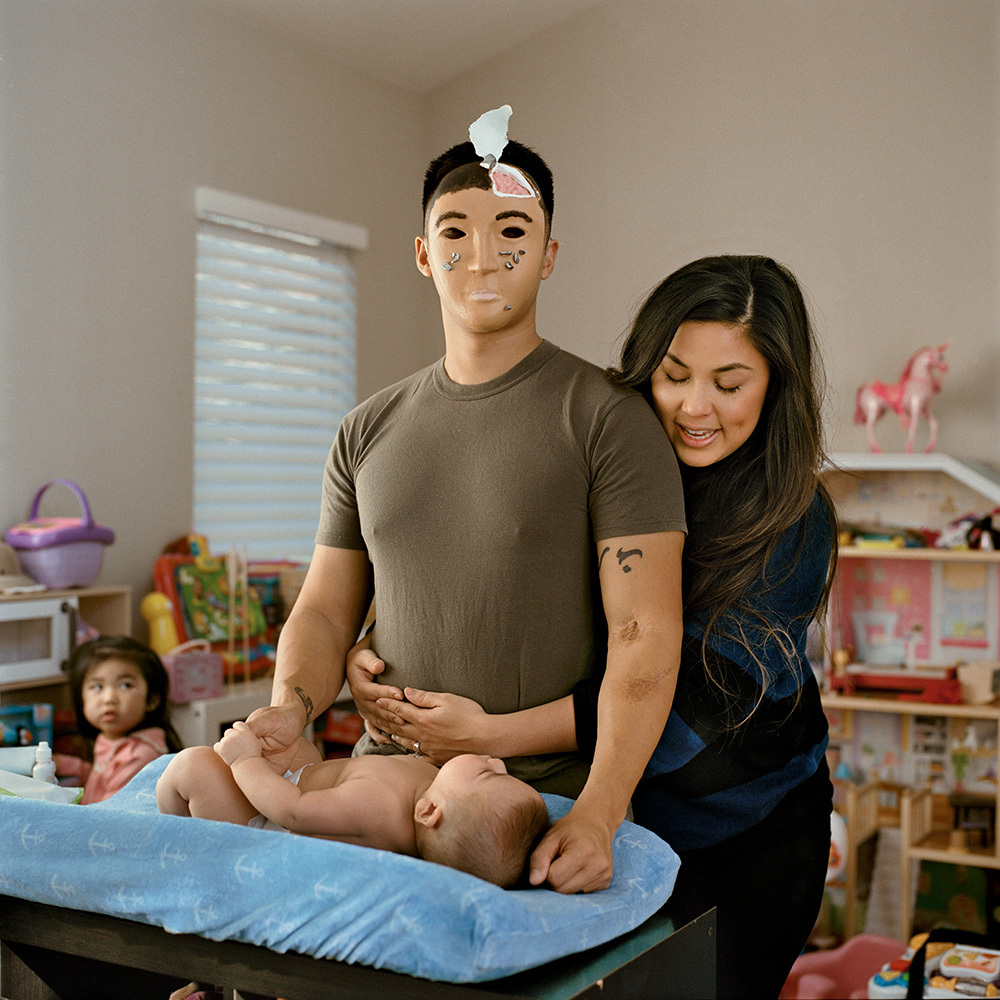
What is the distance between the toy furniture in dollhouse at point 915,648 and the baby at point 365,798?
5.29ft

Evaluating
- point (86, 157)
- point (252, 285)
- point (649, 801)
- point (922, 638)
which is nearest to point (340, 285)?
point (252, 285)

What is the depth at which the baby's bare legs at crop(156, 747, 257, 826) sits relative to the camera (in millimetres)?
782

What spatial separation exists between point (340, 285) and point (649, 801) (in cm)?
228

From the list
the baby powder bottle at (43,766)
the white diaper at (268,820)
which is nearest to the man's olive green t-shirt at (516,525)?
the white diaper at (268,820)

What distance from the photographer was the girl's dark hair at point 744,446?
0.95 m

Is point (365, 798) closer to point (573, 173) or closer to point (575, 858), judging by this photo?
point (575, 858)

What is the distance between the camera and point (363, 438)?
97 centimetres

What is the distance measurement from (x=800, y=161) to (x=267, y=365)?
4.77 feet

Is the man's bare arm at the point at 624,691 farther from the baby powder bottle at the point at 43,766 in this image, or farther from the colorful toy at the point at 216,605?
the colorful toy at the point at 216,605

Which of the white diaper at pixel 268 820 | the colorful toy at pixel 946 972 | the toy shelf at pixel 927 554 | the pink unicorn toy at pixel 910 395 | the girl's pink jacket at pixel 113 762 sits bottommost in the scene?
the colorful toy at pixel 946 972

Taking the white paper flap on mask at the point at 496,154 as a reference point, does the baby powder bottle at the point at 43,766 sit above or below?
below

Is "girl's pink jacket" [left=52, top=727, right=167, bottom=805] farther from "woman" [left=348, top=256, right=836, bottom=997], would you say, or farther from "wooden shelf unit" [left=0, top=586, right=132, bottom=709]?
"woman" [left=348, top=256, right=836, bottom=997]

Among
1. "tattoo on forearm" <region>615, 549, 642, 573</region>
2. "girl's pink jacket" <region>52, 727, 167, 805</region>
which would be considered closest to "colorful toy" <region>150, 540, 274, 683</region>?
"girl's pink jacket" <region>52, 727, 167, 805</region>

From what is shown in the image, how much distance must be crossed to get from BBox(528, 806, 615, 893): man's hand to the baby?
0.02 meters
